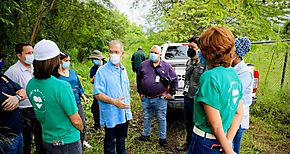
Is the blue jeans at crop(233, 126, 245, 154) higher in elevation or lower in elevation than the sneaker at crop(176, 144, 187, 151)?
higher

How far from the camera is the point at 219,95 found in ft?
6.31

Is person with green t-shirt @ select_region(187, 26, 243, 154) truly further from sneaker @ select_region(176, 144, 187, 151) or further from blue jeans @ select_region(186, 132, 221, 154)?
sneaker @ select_region(176, 144, 187, 151)

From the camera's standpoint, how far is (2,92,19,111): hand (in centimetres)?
259

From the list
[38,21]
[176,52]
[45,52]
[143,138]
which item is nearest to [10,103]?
[45,52]

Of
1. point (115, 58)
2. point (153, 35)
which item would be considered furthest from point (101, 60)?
point (153, 35)

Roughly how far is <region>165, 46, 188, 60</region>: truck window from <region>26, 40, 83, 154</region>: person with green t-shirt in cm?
389

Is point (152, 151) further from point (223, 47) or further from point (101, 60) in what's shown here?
point (223, 47)

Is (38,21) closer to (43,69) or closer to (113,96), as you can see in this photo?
(113,96)

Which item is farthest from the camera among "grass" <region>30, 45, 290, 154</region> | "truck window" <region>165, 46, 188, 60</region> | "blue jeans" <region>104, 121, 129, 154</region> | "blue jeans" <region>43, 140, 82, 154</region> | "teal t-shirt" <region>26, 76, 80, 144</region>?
"truck window" <region>165, 46, 188, 60</region>

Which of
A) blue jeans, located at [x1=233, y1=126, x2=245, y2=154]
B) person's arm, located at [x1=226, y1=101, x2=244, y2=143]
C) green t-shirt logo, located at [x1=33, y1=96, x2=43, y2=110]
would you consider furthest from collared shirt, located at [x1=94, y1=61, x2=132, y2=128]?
person's arm, located at [x1=226, y1=101, x2=244, y2=143]

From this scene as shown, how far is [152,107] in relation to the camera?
4871 mm

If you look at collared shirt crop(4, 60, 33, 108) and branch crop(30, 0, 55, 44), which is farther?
branch crop(30, 0, 55, 44)

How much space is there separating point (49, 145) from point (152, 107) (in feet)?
8.37

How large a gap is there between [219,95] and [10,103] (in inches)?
77.7
